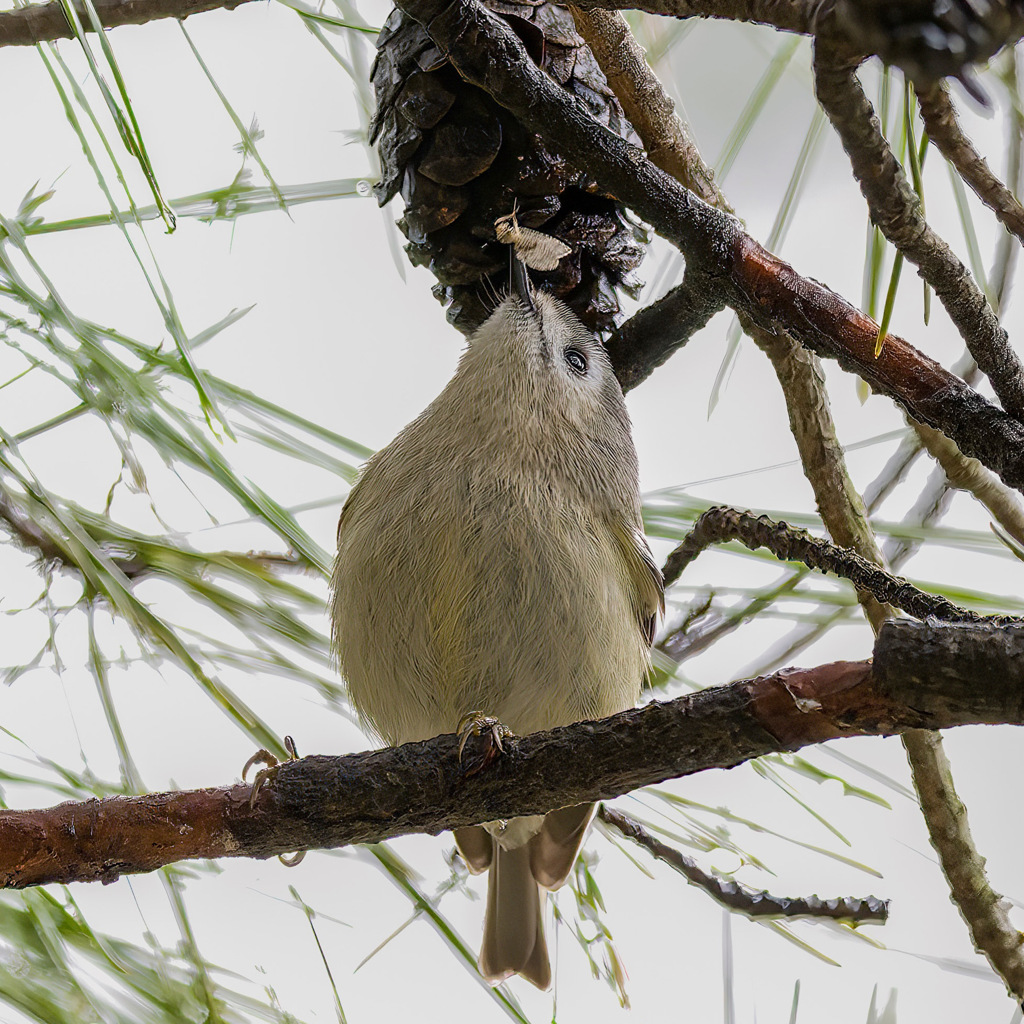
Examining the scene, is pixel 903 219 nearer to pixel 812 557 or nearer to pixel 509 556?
pixel 812 557

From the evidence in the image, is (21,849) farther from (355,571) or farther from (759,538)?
(759,538)

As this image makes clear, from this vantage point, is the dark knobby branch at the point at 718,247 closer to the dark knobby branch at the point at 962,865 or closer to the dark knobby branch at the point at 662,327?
the dark knobby branch at the point at 662,327

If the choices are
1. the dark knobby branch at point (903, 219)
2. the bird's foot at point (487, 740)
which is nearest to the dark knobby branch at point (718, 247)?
the dark knobby branch at point (903, 219)

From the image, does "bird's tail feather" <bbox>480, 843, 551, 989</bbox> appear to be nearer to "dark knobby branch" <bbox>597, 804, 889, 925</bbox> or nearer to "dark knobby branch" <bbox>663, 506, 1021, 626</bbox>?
"dark knobby branch" <bbox>597, 804, 889, 925</bbox>

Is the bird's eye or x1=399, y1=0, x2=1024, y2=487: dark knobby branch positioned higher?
the bird's eye

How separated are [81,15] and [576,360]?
0.39 metres

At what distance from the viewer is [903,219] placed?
39 cm

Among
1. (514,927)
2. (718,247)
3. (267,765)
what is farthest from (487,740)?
(514,927)

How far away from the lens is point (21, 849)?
1.59ft

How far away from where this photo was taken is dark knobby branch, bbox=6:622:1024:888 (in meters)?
0.39

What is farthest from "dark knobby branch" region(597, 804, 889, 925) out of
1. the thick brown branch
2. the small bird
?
the thick brown branch

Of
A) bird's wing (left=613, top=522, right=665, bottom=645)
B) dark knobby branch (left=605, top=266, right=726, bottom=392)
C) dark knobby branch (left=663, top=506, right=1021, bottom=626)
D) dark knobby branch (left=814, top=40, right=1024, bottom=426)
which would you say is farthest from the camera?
bird's wing (left=613, top=522, right=665, bottom=645)

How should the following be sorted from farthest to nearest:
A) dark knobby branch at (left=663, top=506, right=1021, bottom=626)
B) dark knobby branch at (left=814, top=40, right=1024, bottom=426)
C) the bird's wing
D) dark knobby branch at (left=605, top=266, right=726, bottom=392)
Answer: the bird's wing < dark knobby branch at (left=605, top=266, right=726, bottom=392) < dark knobby branch at (left=663, top=506, right=1021, bottom=626) < dark knobby branch at (left=814, top=40, right=1024, bottom=426)

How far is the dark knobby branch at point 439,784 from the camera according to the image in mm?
389
